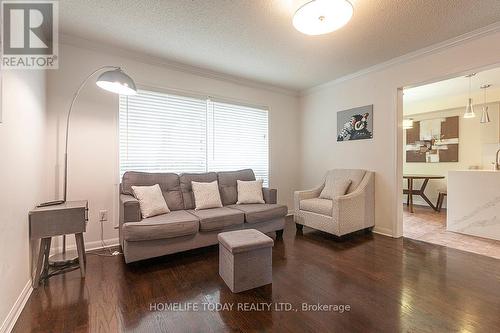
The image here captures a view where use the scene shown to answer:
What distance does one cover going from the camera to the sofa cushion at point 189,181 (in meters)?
3.10

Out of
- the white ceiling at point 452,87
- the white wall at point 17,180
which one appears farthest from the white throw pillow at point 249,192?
the white ceiling at point 452,87

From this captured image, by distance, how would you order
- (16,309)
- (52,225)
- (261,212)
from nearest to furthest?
(16,309) < (52,225) < (261,212)

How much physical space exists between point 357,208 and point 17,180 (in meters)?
3.59

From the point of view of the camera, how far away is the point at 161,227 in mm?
2281

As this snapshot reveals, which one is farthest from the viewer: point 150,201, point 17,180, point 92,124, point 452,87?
point 452,87

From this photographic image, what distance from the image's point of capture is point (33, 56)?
2.16m

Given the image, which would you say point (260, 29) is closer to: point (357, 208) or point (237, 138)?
point (237, 138)

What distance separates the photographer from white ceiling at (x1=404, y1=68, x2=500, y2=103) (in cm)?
371

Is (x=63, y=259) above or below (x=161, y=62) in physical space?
below

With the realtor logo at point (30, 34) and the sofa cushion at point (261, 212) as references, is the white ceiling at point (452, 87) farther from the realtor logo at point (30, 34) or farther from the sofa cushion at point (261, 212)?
the realtor logo at point (30, 34)

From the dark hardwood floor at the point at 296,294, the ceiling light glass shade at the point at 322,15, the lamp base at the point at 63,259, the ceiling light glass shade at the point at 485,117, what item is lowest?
the dark hardwood floor at the point at 296,294

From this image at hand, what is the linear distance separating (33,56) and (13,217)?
1.54 metres

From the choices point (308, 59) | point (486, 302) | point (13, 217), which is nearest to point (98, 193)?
point (13, 217)

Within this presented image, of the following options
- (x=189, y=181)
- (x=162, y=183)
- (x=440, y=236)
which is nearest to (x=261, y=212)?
(x=189, y=181)
